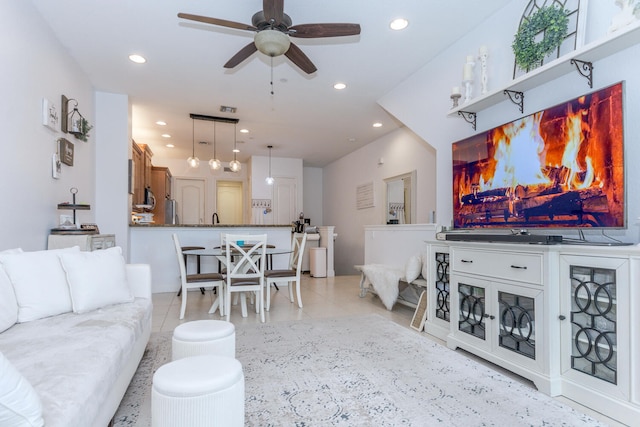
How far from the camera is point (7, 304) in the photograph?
1.80 m

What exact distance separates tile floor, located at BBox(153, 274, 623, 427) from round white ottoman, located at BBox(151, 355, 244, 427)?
211 cm

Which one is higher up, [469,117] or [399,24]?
[399,24]

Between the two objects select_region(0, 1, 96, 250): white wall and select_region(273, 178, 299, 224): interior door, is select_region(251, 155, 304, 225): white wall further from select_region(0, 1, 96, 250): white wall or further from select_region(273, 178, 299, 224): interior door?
select_region(0, 1, 96, 250): white wall

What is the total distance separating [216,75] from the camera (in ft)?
13.4

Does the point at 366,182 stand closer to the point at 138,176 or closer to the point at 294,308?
the point at 294,308

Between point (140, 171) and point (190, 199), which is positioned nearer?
point (140, 171)

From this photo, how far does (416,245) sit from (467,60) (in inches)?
88.1

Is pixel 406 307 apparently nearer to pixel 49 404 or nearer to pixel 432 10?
pixel 432 10

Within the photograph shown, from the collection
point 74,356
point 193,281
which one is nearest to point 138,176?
point 193,281

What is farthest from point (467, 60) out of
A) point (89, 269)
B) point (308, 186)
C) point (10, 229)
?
point (308, 186)

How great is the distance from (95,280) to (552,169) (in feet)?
10.4

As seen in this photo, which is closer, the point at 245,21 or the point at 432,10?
the point at 432,10

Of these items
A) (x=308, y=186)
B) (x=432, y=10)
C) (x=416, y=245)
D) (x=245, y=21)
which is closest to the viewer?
(x=432, y=10)

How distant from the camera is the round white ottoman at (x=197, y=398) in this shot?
1.20 metres
